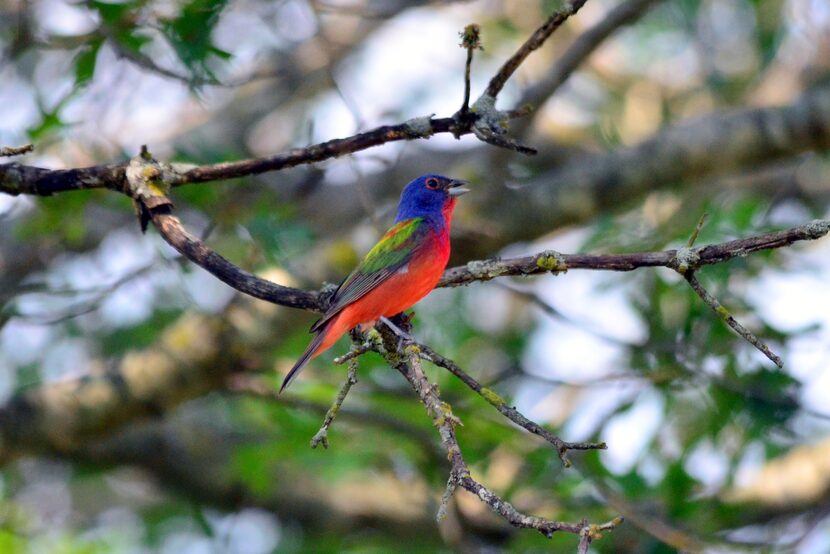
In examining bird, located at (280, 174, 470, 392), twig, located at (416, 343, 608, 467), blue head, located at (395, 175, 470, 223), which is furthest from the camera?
blue head, located at (395, 175, 470, 223)

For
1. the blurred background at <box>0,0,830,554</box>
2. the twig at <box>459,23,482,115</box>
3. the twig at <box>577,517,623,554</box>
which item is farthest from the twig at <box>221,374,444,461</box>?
the twig at <box>577,517,623,554</box>

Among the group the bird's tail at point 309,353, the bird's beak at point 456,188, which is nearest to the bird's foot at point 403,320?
the bird's tail at point 309,353

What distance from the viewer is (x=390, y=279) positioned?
15.6 ft

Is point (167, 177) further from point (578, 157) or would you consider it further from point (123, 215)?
point (578, 157)

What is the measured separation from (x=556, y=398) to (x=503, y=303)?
109cm

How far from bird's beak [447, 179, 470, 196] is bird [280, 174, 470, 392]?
0.54ft

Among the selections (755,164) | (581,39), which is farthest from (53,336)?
(755,164)

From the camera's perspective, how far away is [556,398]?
31.5 feet

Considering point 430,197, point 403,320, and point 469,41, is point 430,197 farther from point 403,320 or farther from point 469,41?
point 469,41

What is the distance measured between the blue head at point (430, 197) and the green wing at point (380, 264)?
0.26 m

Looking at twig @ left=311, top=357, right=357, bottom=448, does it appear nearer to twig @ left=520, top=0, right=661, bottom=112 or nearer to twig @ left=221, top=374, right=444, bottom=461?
twig @ left=221, top=374, right=444, bottom=461

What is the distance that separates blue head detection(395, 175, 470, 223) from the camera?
6.06 metres

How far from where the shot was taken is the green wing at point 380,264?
4242mm

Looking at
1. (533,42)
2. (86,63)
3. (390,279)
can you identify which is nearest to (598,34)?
(390,279)
